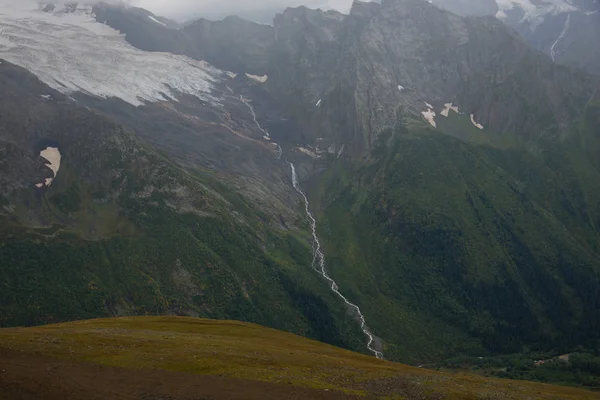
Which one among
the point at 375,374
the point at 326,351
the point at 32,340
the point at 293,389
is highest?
the point at 293,389

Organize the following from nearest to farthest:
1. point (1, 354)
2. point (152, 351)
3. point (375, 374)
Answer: point (1, 354) < point (152, 351) < point (375, 374)

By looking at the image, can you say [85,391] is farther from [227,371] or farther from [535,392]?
[535,392]

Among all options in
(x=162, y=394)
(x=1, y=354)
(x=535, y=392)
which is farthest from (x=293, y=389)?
(x=535, y=392)

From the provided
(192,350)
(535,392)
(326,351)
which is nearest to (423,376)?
(535,392)

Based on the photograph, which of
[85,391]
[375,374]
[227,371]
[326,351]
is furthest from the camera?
[326,351]

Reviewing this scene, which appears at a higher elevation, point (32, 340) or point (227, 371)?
point (227, 371)

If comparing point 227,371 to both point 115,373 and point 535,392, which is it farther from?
point 535,392

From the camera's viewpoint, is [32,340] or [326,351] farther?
[326,351]
